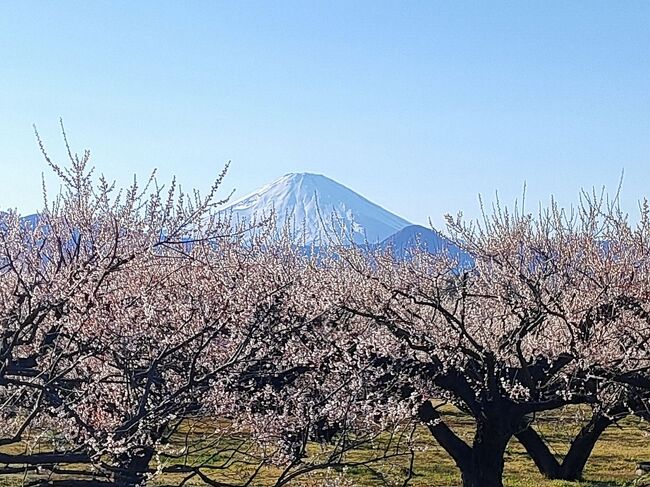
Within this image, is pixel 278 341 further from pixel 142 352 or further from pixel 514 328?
pixel 514 328

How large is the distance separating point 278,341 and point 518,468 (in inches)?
302

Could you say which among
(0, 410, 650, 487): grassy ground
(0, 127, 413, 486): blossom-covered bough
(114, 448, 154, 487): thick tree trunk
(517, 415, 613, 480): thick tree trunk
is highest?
(0, 127, 413, 486): blossom-covered bough

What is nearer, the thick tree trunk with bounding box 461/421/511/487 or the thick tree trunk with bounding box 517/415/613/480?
the thick tree trunk with bounding box 461/421/511/487

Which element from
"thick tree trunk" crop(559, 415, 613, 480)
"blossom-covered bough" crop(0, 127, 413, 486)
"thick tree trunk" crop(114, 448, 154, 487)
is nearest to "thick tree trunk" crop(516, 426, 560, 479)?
"thick tree trunk" crop(559, 415, 613, 480)

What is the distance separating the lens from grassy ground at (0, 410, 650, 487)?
505 inches

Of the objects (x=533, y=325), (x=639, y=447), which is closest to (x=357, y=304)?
(x=533, y=325)

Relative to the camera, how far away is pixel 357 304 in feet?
36.6

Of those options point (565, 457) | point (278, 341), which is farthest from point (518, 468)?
point (278, 341)

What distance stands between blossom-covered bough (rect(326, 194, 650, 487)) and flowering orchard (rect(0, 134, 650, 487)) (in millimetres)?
41

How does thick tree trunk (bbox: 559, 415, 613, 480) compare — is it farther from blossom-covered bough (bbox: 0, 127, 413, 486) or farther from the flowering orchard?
blossom-covered bough (bbox: 0, 127, 413, 486)

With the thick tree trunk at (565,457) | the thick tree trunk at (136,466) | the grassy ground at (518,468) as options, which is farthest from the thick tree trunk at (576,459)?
the thick tree trunk at (136,466)

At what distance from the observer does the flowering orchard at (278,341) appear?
6.52m

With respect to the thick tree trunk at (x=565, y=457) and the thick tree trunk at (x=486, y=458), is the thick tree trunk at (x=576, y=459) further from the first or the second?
the thick tree trunk at (x=486, y=458)

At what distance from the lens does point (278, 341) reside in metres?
9.50
